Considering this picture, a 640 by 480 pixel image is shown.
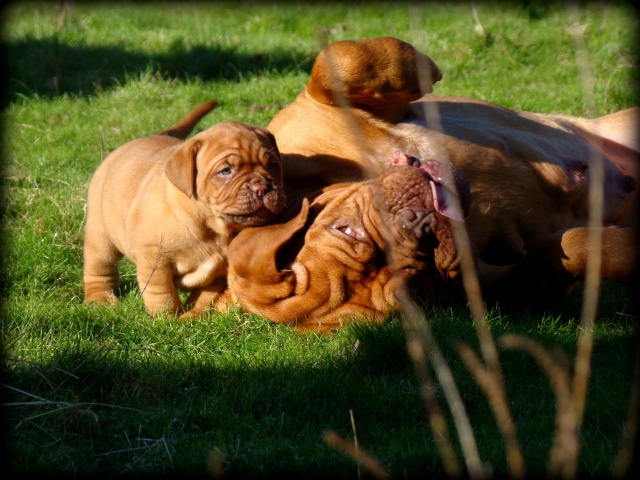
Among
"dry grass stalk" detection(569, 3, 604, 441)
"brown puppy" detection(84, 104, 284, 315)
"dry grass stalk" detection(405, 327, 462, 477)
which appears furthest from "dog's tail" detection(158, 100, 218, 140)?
"dry grass stalk" detection(569, 3, 604, 441)

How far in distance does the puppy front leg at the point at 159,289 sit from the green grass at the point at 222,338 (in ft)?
0.31

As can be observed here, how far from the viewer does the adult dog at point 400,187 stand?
3955 millimetres

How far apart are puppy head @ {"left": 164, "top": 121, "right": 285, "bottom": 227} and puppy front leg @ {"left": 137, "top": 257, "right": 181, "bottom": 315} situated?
471 millimetres

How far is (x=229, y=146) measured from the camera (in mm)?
4590

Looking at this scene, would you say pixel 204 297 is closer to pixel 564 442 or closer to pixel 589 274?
pixel 589 274

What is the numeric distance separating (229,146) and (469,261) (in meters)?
1.57

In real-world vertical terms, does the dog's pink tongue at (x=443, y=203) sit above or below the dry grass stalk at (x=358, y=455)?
above

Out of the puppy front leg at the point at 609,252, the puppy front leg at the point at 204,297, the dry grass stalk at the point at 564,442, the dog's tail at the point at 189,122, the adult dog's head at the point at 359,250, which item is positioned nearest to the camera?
the dry grass stalk at the point at 564,442

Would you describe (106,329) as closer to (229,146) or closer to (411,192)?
(229,146)

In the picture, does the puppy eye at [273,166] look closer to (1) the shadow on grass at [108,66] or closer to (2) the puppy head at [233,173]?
(2) the puppy head at [233,173]

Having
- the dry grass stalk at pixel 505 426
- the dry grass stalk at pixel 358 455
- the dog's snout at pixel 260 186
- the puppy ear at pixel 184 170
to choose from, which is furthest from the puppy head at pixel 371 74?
the dry grass stalk at pixel 358 455

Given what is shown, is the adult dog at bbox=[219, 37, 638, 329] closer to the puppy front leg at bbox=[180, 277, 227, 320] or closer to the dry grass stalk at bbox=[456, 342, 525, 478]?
the puppy front leg at bbox=[180, 277, 227, 320]

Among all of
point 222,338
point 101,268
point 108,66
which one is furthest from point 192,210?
point 108,66

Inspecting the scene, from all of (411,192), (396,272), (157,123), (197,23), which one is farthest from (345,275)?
(197,23)
